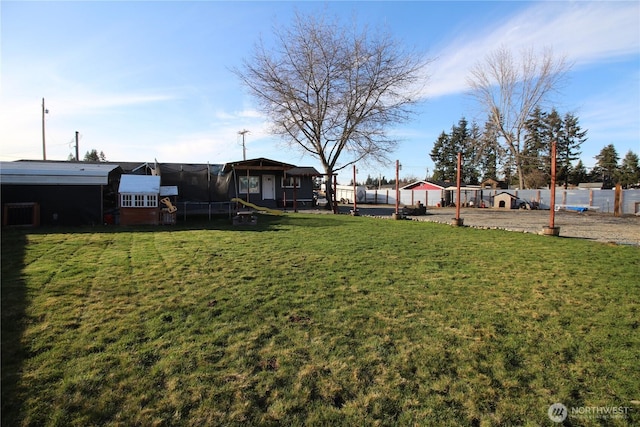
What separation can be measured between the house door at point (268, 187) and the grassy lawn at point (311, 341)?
49.9 feet

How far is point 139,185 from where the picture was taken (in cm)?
1130

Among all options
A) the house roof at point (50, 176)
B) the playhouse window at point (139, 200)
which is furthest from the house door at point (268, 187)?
the house roof at point (50, 176)

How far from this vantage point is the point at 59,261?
548 cm

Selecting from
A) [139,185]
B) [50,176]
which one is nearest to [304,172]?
[139,185]

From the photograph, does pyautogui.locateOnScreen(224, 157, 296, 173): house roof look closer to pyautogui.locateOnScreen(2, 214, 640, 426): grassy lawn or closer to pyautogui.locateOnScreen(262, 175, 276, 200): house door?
pyautogui.locateOnScreen(262, 175, 276, 200): house door

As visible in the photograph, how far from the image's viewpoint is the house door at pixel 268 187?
2100cm

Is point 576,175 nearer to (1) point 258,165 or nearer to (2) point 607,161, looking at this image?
(2) point 607,161

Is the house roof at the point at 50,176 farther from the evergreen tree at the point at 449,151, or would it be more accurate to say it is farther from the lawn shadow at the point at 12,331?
the evergreen tree at the point at 449,151

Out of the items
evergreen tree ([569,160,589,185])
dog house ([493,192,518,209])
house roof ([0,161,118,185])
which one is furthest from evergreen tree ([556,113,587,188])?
house roof ([0,161,118,185])

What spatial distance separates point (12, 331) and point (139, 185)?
913 centimetres

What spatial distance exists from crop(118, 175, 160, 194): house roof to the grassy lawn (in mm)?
5243

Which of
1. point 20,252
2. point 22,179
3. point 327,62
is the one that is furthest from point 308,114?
point 20,252

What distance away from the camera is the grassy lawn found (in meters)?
2.24

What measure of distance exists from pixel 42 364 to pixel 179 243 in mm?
5002
